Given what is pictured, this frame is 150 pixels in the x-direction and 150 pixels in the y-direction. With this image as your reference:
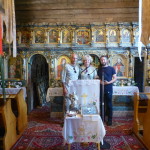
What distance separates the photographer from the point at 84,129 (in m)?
3.07

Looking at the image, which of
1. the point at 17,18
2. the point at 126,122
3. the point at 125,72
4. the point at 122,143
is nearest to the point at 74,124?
the point at 122,143

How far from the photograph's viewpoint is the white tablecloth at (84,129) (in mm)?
3039

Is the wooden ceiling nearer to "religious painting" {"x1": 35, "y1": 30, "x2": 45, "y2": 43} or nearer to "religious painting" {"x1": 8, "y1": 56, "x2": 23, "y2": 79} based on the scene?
"religious painting" {"x1": 35, "y1": 30, "x2": 45, "y2": 43}

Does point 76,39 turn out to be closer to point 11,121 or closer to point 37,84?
point 37,84

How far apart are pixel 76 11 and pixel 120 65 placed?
220 cm

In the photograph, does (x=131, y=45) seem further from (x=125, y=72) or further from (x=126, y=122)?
(x=126, y=122)

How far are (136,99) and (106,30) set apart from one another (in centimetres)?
260

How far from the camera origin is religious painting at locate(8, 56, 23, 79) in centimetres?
608

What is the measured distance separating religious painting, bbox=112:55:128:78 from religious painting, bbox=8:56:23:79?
3077mm

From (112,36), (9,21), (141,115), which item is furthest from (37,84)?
(141,115)

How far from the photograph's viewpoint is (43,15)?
5.80 metres

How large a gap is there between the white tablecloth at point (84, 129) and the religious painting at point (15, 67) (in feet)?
11.8

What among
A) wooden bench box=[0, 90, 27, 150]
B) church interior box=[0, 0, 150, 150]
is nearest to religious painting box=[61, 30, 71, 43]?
church interior box=[0, 0, 150, 150]

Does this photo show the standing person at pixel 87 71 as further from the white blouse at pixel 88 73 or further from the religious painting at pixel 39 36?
the religious painting at pixel 39 36
